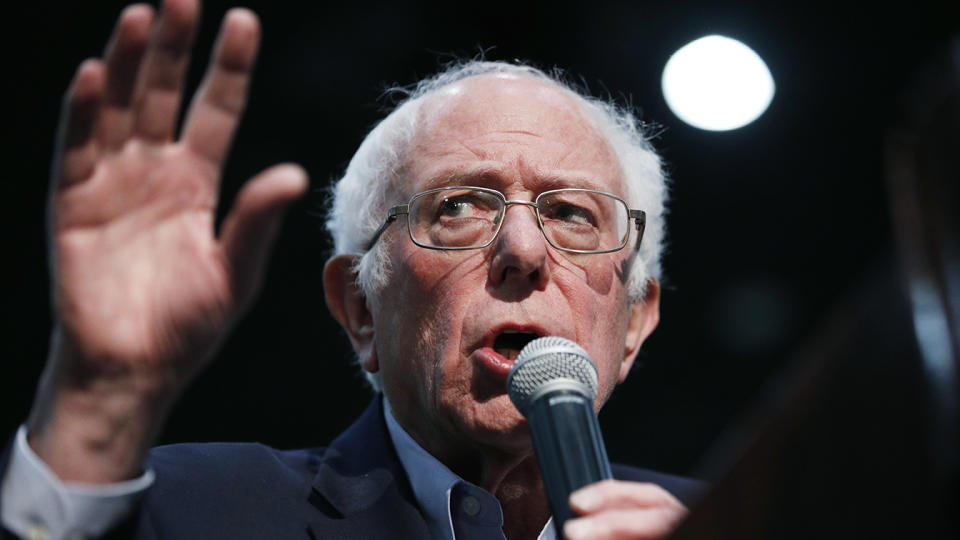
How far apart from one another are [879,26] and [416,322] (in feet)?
7.83

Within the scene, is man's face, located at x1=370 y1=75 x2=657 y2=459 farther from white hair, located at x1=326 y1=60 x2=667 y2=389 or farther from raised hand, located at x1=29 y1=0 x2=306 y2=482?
raised hand, located at x1=29 y1=0 x2=306 y2=482

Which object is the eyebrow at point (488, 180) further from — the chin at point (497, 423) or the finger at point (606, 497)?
the finger at point (606, 497)

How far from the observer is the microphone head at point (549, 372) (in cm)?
149

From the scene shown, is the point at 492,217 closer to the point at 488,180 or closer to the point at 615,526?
the point at 488,180

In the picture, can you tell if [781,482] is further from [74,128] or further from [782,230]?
[782,230]

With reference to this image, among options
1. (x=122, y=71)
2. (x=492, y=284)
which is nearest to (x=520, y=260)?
(x=492, y=284)

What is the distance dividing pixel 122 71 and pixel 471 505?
46.6 inches

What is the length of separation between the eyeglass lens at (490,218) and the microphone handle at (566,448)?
788 millimetres

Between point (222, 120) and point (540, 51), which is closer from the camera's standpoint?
point (222, 120)

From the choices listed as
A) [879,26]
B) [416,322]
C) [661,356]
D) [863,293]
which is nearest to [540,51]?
[879,26]

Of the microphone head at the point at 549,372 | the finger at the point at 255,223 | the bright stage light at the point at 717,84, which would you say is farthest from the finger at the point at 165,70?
the bright stage light at the point at 717,84

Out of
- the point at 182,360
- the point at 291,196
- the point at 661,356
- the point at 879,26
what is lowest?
the point at 661,356

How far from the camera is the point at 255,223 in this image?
140 centimetres

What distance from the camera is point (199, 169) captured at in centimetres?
151
